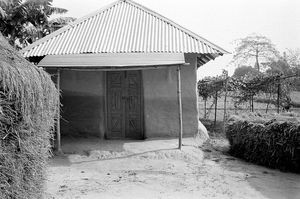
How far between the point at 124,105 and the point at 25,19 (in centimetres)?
1187

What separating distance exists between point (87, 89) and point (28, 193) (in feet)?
20.5

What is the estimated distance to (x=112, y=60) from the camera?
30.1 ft

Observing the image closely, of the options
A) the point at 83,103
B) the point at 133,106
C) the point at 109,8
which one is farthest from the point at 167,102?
the point at 109,8

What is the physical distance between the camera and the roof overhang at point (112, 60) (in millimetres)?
8671

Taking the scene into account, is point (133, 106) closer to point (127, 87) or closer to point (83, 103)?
point (127, 87)

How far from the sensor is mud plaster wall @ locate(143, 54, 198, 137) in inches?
395

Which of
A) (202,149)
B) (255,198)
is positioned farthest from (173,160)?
(255,198)

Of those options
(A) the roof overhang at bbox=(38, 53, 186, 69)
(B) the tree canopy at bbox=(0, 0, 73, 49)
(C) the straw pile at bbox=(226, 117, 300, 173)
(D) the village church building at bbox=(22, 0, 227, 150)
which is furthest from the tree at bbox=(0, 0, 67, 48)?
(C) the straw pile at bbox=(226, 117, 300, 173)

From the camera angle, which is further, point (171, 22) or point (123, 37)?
point (171, 22)

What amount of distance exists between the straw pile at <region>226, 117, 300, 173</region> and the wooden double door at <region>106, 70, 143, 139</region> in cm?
319

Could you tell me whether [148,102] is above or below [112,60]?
below

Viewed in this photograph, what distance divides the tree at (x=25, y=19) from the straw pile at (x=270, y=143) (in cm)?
1435

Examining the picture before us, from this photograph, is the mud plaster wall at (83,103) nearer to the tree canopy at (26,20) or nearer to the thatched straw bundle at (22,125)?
the thatched straw bundle at (22,125)

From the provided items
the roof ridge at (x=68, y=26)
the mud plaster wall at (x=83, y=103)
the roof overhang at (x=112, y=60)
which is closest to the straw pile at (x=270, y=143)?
the roof overhang at (x=112, y=60)
